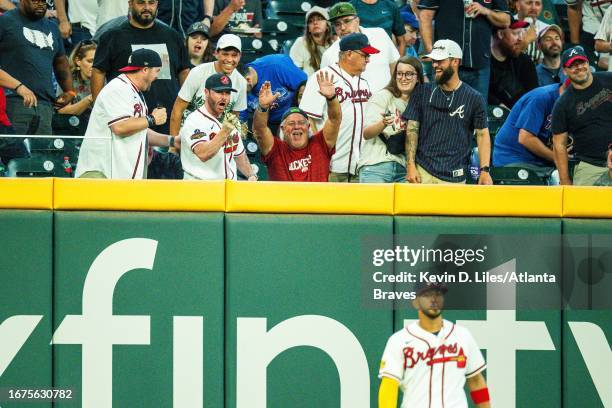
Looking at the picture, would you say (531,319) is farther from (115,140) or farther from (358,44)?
A: (115,140)

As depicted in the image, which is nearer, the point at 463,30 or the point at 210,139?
the point at 210,139

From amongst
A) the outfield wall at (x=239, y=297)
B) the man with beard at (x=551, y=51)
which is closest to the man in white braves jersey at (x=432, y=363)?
the outfield wall at (x=239, y=297)

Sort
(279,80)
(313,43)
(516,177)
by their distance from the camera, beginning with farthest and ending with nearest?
(313,43)
(279,80)
(516,177)

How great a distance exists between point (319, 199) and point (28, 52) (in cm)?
319

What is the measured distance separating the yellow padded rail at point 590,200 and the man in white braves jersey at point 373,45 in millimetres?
2337

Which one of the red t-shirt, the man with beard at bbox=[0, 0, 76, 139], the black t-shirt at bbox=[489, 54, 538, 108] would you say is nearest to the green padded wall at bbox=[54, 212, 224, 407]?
the red t-shirt

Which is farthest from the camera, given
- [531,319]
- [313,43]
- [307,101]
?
[313,43]

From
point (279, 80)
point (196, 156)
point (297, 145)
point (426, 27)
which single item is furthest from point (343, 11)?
point (196, 156)

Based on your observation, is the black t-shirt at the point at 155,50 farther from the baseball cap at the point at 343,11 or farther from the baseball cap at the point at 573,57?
the baseball cap at the point at 573,57

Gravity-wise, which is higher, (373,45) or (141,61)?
(373,45)

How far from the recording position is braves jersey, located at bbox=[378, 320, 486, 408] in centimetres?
869

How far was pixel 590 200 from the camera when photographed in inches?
395

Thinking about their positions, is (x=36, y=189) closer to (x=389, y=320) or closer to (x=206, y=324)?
(x=206, y=324)

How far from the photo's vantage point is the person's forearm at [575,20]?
14634 mm
